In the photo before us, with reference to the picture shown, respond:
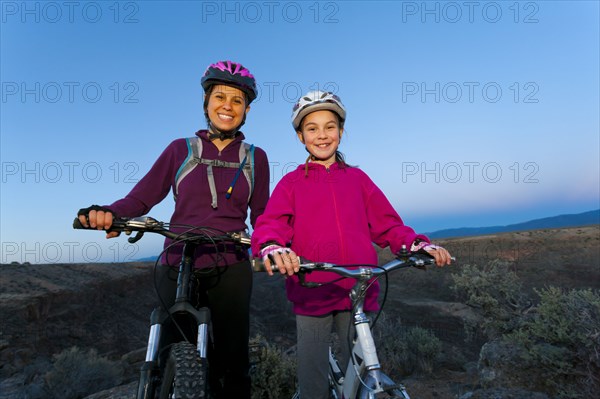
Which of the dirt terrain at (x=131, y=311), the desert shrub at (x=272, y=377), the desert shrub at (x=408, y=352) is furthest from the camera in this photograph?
the dirt terrain at (x=131, y=311)

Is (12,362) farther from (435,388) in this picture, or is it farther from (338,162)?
(338,162)

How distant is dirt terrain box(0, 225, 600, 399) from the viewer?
8156 millimetres

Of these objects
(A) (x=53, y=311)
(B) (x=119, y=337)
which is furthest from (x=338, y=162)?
(A) (x=53, y=311)

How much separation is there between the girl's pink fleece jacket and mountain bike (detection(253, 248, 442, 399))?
15.9 inches

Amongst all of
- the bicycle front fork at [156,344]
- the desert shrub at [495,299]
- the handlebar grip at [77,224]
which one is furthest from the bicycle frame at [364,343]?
the desert shrub at [495,299]

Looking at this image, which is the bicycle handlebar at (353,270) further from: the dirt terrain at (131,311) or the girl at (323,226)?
the dirt terrain at (131,311)

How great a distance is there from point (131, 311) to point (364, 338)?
15.5m

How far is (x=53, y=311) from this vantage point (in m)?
13.5

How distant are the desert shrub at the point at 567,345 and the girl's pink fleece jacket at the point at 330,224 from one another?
12.4 feet

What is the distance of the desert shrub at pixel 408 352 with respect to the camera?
24.0 feet

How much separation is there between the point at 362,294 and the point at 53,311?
48.2 feet

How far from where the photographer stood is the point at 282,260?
2.06m

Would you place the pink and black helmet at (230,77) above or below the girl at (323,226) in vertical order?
above

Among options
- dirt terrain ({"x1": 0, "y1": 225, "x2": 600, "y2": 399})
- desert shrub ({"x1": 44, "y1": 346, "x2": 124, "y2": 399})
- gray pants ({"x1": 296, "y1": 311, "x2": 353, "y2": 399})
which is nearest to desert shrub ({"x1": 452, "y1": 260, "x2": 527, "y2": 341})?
dirt terrain ({"x1": 0, "y1": 225, "x2": 600, "y2": 399})
